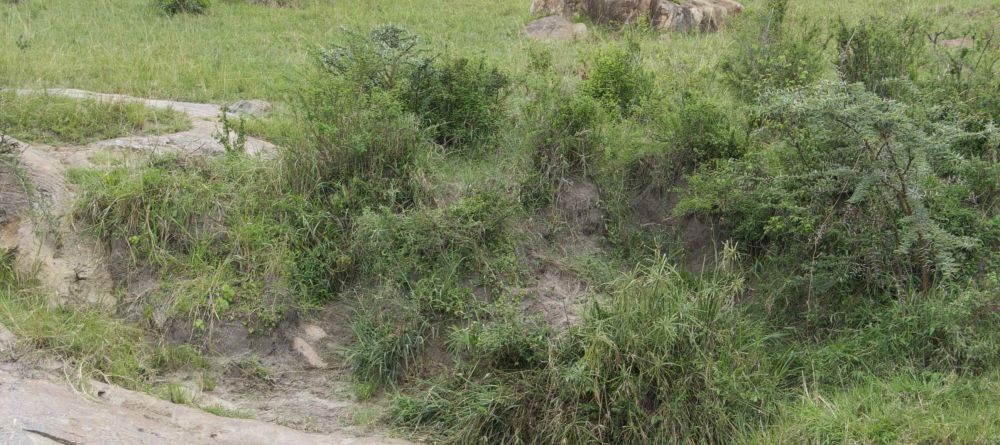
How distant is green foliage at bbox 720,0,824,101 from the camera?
24.6 ft

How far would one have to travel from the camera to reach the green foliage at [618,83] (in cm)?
771

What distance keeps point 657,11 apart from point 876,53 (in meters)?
4.69

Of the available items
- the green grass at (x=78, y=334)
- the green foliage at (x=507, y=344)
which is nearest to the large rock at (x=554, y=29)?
the green foliage at (x=507, y=344)

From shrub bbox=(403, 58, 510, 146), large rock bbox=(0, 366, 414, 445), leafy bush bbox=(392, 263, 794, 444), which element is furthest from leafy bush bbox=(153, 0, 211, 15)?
leafy bush bbox=(392, 263, 794, 444)

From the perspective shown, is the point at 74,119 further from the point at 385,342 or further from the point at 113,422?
the point at 113,422

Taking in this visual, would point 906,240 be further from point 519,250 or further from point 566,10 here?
point 566,10

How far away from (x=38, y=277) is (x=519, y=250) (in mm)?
3259

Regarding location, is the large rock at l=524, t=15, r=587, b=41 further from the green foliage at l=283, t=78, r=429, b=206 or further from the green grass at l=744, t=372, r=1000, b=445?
the green grass at l=744, t=372, r=1000, b=445

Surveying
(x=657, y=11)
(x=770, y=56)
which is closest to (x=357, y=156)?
(x=770, y=56)

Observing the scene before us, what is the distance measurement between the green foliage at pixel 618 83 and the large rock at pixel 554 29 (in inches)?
137

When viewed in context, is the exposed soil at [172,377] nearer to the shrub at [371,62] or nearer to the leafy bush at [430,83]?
the shrub at [371,62]

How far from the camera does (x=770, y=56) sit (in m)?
7.79

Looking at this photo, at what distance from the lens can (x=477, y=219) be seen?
6426 mm

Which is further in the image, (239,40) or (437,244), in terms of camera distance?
(239,40)
